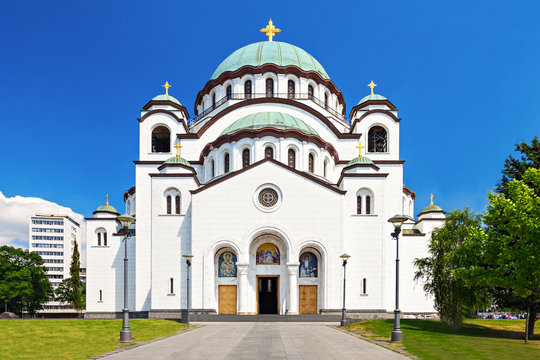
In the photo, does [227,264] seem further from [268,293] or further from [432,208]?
[432,208]

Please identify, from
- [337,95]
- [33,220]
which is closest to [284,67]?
[337,95]

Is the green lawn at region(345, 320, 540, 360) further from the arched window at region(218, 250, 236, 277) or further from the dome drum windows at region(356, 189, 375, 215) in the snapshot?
the arched window at region(218, 250, 236, 277)

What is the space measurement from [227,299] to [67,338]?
14.5 metres

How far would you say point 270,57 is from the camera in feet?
139

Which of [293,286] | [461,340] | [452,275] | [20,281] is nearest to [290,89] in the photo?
[293,286]

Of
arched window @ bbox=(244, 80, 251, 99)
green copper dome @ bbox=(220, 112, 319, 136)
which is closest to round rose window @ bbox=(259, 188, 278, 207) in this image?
green copper dome @ bbox=(220, 112, 319, 136)

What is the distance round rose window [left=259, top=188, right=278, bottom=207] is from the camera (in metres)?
31.1

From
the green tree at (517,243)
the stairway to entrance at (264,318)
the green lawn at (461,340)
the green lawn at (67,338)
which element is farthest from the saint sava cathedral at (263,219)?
the green tree at (517,243)

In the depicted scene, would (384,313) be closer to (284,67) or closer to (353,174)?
(353,174)

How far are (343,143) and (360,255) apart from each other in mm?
10610

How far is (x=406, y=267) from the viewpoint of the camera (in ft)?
114

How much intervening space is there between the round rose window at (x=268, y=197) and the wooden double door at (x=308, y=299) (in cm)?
584

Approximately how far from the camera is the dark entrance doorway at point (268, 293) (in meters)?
31.7

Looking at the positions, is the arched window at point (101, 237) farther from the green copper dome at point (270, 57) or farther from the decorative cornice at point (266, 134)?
the green copper dome at point (270, 57)
